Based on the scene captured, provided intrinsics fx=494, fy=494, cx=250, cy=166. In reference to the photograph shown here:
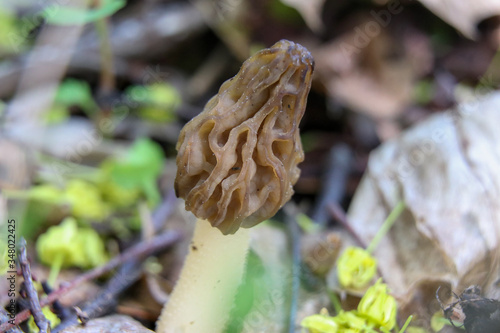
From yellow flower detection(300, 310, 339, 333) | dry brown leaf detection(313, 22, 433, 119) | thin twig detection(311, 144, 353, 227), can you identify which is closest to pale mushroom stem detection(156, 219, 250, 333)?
yellow flower detection(300, 310, 339, 333)

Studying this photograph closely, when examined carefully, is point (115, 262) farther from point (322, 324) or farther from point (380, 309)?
point (380, 309)

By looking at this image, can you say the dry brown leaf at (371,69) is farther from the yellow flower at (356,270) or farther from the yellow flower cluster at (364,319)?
the yellow flower cluster at (364,319)

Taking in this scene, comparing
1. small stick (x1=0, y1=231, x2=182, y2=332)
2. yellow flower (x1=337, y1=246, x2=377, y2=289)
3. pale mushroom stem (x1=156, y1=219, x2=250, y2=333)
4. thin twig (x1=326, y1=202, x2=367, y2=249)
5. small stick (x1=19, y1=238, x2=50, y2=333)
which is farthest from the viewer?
thin twig (x1=326, y1=202, x2=367, y2=249)

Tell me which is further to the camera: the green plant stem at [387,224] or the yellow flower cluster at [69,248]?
the green plant stem at [387,224]

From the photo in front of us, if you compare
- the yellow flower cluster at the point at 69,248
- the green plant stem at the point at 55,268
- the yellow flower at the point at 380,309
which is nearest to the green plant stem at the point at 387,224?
the yellow flower at the point at 380,309

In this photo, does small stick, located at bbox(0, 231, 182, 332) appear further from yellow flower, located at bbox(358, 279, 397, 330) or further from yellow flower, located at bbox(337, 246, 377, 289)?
yellow flower, located at bbox(358, 279, 397, 330)

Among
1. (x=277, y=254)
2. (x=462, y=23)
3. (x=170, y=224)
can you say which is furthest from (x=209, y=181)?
(x=462, y=23)

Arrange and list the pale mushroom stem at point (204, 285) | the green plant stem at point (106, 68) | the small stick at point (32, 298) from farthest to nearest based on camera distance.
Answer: the green plant stem at point (106, 68) → the pale mushroom stem at point (204, 285) → the small stick at point (32, 298)
